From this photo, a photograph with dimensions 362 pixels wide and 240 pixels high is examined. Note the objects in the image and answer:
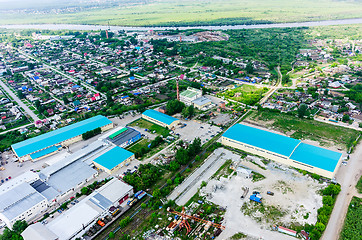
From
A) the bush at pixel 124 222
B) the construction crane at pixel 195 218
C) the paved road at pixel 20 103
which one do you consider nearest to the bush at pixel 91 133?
the paved road at pixel 20 103

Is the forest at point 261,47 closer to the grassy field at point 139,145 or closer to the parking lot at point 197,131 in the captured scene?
the parking lot at point 197,131

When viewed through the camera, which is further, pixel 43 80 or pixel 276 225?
pixel 43 80

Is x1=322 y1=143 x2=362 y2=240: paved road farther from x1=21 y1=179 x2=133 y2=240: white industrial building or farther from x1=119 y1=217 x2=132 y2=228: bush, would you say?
x1=21 y1=179 x2=133 y2=240: white industrial building

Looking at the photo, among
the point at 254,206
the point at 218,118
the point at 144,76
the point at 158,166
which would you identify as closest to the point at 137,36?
the point at 144,76

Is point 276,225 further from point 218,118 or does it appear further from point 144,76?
point 144,76

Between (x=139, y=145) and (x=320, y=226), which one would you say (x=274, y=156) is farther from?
(x=139, y=145)
